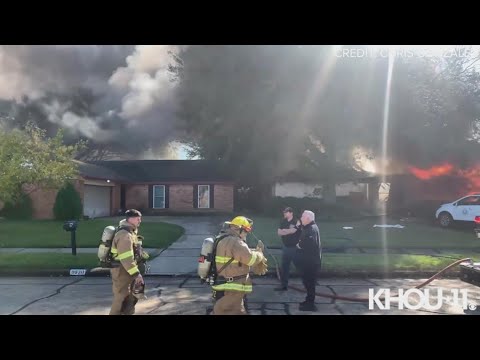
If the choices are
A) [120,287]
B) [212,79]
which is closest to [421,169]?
[212,79]

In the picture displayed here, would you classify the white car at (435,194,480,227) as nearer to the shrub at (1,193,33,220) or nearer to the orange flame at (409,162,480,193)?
the orange flame at (409,162,480,193)

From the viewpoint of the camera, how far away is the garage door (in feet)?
48.1

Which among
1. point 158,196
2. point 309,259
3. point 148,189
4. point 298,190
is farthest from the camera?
point 298,190

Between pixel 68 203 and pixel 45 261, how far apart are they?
692cm

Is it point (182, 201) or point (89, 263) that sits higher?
point (182, 201)

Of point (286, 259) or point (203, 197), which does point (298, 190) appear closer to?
point (203, 197)

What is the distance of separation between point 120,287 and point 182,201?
12.6 metres

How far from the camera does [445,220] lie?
593 inches

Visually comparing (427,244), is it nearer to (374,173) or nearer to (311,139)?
(374,173)

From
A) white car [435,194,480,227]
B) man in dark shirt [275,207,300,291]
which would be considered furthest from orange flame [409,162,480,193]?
man in dark shirt [275,207,300,291]

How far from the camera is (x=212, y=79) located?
16750 millimetres

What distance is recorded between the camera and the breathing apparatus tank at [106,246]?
505 centimetres

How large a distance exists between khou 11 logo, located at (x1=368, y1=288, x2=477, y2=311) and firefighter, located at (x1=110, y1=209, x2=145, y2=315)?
11.0ft

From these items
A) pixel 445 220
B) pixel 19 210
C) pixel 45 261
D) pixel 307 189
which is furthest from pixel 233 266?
pixel 307 189
